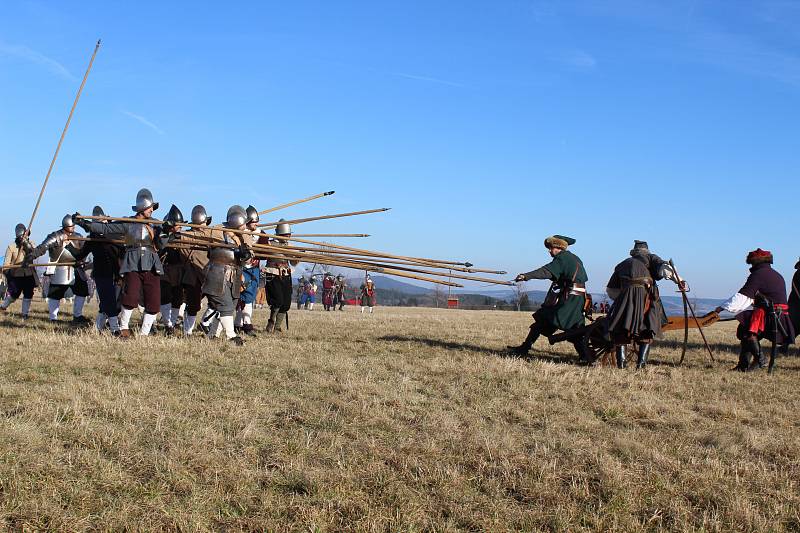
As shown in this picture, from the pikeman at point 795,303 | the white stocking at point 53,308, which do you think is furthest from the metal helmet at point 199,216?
the pikeman at point 795,303

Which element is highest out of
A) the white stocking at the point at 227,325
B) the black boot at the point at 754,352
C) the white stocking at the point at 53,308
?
the black boot at the point at 754,352

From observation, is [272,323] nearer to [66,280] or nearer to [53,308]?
[66,280]

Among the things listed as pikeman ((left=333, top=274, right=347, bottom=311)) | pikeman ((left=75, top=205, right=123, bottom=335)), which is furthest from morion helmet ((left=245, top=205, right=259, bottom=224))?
pikeman ((left=333, top=274, right=347, bottom=311))

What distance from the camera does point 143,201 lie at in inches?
385

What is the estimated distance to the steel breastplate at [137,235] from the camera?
955cm

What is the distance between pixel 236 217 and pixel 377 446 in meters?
5.84

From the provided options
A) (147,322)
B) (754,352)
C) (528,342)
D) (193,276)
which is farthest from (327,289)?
(754,352)

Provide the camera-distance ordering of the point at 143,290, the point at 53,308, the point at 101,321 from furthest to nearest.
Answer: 1. the point at 53,308
2. the point at 101,321
3. the point at 143,290

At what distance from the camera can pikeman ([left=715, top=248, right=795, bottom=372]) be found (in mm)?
9484

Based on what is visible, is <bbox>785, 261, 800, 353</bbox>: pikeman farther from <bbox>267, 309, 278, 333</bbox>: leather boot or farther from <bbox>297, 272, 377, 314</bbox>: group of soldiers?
<bbox>297, 272, 377, 314</bbox>: group of soldiers

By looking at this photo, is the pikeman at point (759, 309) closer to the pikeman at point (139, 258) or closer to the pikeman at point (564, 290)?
the pikeman at point (564, 290)

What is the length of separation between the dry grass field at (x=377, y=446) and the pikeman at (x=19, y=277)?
20.6 ft

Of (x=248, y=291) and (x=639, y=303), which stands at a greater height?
(x=639, y=303)

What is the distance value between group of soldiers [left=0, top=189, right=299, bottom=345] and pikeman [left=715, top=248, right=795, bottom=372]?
6.22 meters
